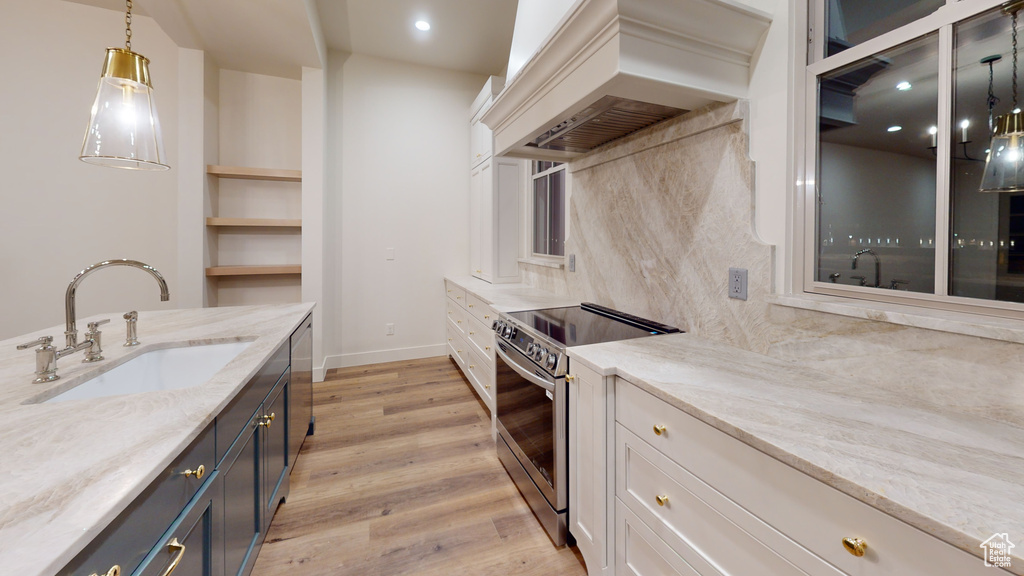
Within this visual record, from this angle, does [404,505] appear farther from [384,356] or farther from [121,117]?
[384,356]

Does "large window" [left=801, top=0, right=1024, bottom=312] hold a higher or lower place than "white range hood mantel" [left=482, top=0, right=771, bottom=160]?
lower

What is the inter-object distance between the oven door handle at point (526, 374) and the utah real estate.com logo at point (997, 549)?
3.61 ft

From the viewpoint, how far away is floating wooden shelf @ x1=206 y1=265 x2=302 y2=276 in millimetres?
3141

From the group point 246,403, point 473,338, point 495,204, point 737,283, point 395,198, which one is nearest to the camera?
point 246,403

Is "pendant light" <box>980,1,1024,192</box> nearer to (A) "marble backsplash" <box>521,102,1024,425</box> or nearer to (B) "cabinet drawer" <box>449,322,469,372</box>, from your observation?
(A) "marble backsplash" <box>521,102,1024,425</box>

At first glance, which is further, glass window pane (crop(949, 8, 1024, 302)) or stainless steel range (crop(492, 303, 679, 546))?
stainless steel range (crop(492, 303, 679, 546))

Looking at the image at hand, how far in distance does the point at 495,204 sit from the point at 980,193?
9.66 ft

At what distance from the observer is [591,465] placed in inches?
54.5

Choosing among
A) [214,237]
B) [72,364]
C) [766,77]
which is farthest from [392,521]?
[214,237]

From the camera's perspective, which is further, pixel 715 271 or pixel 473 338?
pixel 473 338

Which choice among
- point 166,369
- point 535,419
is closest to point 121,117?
point 166,369

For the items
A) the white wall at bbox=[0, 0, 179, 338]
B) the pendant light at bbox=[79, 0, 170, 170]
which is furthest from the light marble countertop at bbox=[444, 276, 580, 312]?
the white wall at bbox=[0, 0, 179, 338]

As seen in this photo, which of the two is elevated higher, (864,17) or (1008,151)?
(864,17)

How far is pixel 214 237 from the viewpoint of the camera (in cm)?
325
